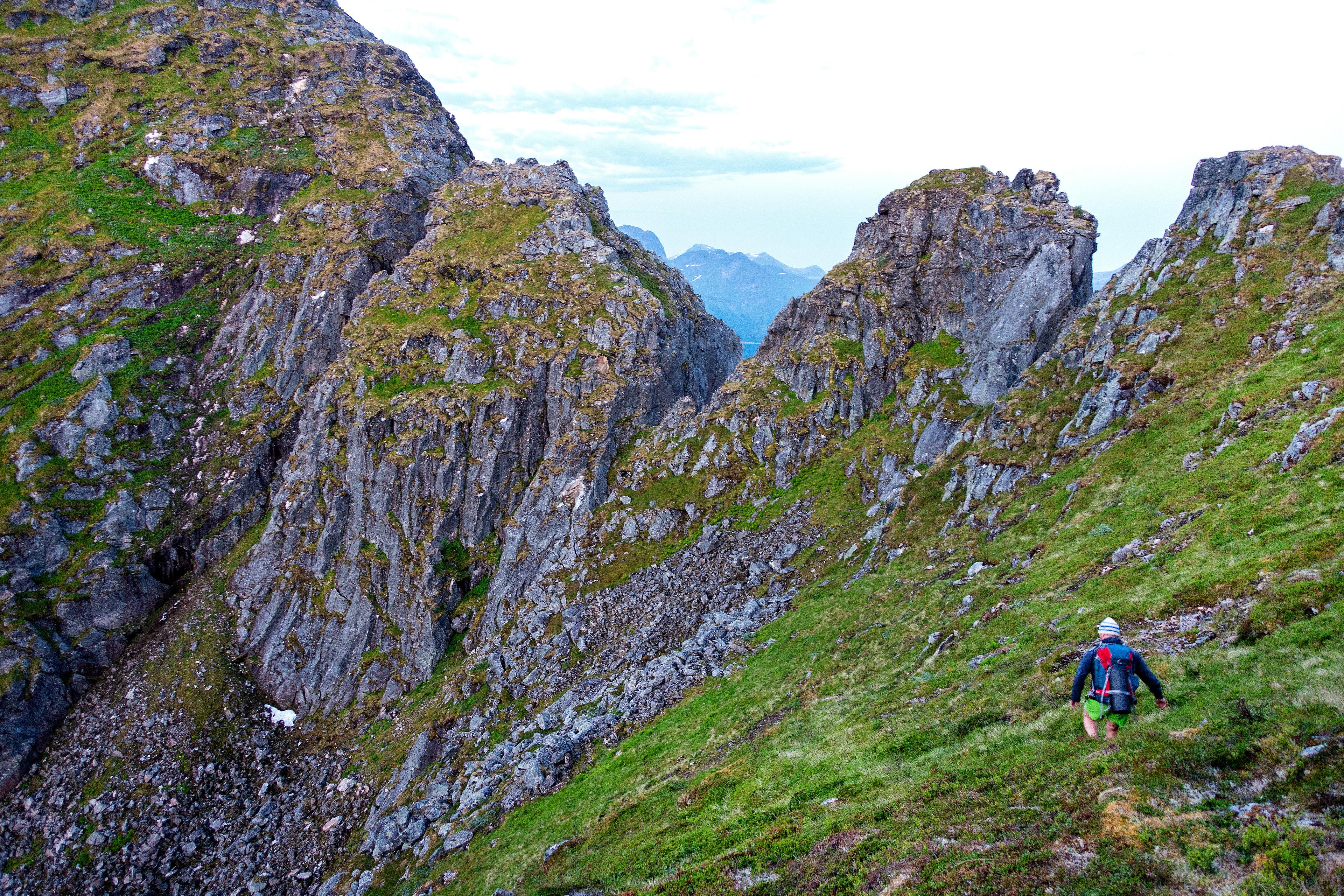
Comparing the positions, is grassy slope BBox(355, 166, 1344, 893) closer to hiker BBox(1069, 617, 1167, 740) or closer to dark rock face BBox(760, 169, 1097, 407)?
hiker BBox(1069, 617, 1167, 740)

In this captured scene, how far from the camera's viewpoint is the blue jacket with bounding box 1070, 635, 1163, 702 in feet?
42.2

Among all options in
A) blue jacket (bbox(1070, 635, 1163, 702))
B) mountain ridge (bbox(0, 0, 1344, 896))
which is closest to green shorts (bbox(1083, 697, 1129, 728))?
blue jacket (bbox(1070, 635, 1163, 702))

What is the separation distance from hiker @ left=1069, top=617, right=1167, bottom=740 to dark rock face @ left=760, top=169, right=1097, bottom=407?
1685 inches

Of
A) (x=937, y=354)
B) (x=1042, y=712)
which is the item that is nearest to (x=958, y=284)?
(x=937, y=354)

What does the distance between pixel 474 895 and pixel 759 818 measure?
20404 millimetres

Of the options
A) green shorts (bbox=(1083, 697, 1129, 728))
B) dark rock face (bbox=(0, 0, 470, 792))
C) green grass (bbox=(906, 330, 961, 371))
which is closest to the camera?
green shorts (bbox=(1083, 697, 1129, 728))

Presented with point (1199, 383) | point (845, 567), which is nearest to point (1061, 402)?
point (1199, 383)

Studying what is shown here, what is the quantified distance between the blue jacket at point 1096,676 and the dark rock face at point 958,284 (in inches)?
1678

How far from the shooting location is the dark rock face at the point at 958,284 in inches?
2154

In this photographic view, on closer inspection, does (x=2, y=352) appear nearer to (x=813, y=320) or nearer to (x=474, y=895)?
(x=474, y=895)

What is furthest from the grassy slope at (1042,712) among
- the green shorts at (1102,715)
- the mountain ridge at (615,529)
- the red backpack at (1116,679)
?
the red backpack at (1116,679)

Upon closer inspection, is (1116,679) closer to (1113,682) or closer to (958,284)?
(1113,682)

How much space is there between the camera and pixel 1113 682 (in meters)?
13.2

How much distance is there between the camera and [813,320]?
69625 mm
